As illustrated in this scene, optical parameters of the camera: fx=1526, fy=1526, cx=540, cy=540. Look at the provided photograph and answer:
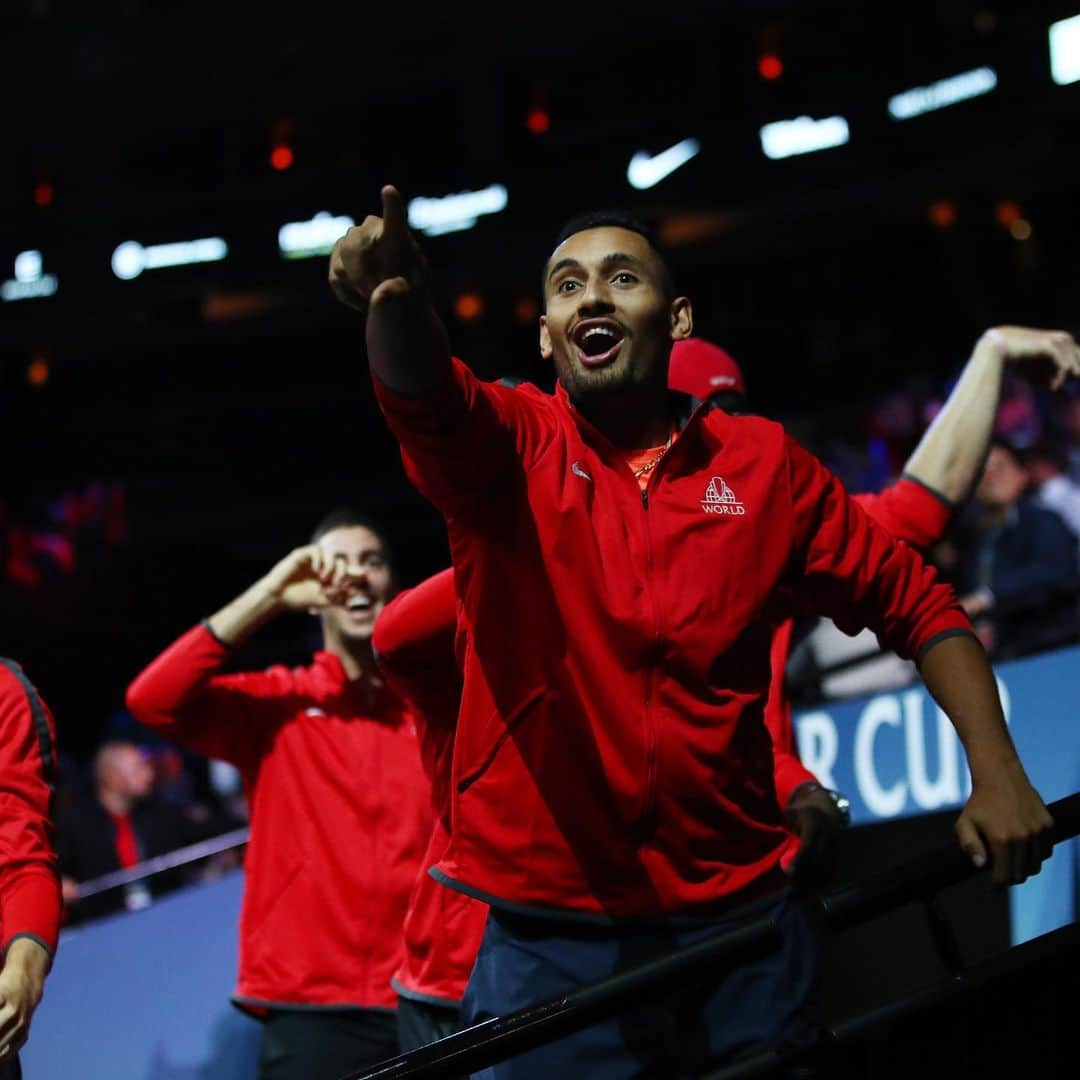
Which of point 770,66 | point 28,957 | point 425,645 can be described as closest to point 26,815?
point 28,957

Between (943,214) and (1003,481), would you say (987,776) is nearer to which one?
(1003,481)

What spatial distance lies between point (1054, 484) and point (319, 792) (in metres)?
4.57

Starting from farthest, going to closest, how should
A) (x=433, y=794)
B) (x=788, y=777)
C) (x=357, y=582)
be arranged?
(x=357, y=582)
(x=433, y=794)
(x=788, y=777)

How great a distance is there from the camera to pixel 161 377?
16562 mm

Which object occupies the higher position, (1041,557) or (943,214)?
(943,214)

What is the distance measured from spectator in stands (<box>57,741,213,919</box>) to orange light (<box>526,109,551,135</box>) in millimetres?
8749

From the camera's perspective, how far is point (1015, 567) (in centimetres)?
674

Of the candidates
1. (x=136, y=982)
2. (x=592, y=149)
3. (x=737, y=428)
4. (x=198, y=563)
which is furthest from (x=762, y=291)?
(x=737, y=428)

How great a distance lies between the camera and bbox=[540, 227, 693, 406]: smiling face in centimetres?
232

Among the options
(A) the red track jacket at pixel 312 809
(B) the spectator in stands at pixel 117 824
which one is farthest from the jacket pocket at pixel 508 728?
(B) the spectator in stands at pixel 117 824

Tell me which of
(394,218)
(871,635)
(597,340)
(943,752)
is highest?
(394,218)

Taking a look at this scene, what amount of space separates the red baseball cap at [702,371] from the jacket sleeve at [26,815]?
1591 millimetres

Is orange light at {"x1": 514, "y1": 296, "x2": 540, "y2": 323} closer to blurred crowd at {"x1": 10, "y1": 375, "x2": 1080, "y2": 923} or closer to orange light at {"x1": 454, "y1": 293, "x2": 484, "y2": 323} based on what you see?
orange light at {"x1": 454, "y1": 293, "x2": 484, "y2": 323}

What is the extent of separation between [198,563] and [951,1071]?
1362 centimetres
